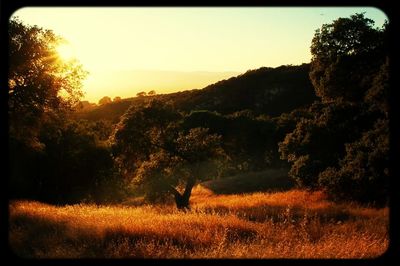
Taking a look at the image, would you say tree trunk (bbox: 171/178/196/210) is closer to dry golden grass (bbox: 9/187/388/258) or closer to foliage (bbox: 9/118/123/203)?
foliage (bbox: 9/118/123/203)

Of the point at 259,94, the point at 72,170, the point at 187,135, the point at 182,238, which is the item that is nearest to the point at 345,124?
the point at 187,135

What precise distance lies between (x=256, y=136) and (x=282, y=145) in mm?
24603

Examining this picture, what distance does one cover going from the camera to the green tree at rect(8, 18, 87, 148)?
15.5 metres

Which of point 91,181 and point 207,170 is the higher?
point 207,170

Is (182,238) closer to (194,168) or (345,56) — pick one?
(345,56)

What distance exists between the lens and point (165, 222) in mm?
11617

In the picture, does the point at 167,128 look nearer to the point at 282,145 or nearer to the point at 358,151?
the point at 282,145

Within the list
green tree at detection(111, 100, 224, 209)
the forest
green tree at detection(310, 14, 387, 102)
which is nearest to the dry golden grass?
the forest

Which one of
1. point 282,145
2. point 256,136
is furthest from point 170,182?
point 256,136

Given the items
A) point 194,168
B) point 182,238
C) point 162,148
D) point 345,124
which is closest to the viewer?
point 182,238

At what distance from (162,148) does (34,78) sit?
47.8 feet

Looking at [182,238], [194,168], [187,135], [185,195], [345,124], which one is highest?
[345,124]

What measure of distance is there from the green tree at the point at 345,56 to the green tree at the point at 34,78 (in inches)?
391

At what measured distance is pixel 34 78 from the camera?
1609 cm
